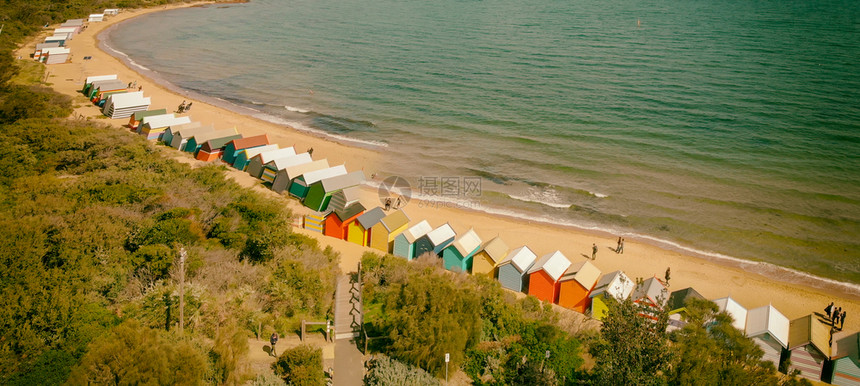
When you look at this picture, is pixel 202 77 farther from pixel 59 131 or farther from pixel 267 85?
pixel 59 131

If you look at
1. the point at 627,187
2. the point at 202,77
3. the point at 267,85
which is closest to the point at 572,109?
the point at 627,187

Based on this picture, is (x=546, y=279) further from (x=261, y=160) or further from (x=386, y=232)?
(x=261, y=160)

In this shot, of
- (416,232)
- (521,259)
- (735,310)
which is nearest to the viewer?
(735,310)

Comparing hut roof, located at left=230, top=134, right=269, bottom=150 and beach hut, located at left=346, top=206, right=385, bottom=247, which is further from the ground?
hut roof, located at left=230, top=134, right=269, bottom=150

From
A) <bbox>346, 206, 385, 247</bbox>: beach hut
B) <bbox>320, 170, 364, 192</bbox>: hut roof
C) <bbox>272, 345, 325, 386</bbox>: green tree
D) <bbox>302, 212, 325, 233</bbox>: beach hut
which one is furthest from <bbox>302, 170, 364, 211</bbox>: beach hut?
<bbox>272, 345, 325, 386</bbox>: green tree

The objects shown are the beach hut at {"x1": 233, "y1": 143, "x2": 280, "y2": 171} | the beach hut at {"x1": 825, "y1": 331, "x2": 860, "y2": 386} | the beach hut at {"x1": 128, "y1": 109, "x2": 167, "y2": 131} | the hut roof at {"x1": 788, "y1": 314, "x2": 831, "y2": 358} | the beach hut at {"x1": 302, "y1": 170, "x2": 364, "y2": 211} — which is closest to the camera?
the beach hut at {"x1": 825, "y1": 331, "x2": 860, "y2": 386}

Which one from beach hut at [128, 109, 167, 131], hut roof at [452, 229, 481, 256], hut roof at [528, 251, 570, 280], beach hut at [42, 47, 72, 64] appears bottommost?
hut roof at [528, 251, 570, 280]

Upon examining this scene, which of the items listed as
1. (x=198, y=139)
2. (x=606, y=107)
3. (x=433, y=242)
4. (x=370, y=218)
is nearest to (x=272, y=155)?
(x=198, y=139)

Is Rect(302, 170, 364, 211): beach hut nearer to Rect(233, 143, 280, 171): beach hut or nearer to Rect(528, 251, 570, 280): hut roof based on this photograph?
Rect(233, 143, 280, 171): beach hut

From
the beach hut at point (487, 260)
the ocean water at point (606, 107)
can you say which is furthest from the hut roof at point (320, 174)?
the beach hut at point (487, 260)
